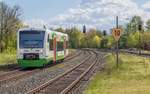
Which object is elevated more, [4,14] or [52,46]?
[4,14]

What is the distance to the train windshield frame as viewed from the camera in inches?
1436

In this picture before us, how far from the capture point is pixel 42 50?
36312 mm

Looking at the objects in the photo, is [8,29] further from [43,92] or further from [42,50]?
[43,92]

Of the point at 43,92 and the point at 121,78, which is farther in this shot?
the point at 121,78

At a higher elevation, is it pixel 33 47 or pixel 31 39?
pixel 31 39

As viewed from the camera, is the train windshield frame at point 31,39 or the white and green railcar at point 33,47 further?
the train windshield frame at point 31,39

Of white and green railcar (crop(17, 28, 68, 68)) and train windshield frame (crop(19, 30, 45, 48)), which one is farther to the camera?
train windshield frame (crop(19, 30, 45, 48))

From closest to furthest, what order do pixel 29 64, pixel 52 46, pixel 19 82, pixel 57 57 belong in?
pixel 19 82, pixel 29 64, pixel 52 46, pixel 57 57

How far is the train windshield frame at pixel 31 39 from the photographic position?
120 ft

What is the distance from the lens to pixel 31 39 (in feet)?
120

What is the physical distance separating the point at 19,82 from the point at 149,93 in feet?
29.8

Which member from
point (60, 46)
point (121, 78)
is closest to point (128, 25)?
point (60, 46)

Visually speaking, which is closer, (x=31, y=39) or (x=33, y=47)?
(x=33, y=47)

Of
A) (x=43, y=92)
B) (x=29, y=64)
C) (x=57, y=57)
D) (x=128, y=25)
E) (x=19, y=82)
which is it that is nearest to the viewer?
(x=43, y=92)
